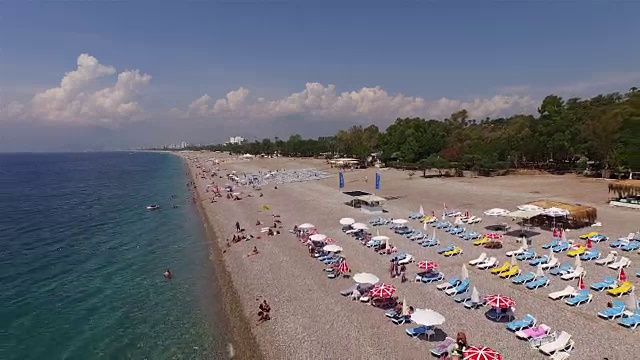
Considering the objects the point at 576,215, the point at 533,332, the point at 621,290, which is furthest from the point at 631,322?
the point at 576,215

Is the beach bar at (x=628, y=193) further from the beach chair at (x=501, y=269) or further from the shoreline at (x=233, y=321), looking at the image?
the shoreline at (x=233, y=321)

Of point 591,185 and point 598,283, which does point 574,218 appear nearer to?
point 598,283

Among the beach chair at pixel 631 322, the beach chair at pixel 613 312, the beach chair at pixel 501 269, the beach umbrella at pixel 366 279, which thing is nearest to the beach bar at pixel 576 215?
the beach chair at pixel 501 269

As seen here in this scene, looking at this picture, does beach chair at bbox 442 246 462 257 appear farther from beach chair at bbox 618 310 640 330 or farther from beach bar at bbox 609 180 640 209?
beach bar at bbox 609 180 640 209

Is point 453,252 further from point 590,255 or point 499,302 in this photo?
point 499,302

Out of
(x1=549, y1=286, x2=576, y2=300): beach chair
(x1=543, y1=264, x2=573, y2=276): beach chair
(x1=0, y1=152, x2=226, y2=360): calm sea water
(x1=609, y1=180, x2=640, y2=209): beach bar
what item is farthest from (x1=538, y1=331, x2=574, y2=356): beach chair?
(x1=609, y1=180, x2=640, y2=209): beach bar
